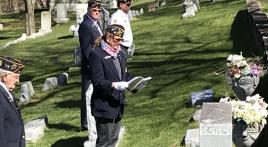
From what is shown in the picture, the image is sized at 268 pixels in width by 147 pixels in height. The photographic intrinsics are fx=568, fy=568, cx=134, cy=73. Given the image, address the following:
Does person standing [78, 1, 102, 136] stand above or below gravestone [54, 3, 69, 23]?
above

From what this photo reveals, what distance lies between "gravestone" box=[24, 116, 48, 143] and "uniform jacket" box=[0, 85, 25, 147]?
4.51 m

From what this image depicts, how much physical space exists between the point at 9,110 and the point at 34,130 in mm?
4833

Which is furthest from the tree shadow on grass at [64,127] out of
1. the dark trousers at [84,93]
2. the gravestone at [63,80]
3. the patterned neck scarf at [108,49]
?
the gravestone at [63,80]

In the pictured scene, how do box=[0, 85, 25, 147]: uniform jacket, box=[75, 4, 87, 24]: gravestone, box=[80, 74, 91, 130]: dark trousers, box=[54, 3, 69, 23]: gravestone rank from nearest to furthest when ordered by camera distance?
box=[0, 85, 25, 147]: uniform jacket < box=[80, 74, 91, 130]: dark trousers < box=[75, 4, 87, 24]: gravestone < box=[54, 3, 69, 23]: gravestone

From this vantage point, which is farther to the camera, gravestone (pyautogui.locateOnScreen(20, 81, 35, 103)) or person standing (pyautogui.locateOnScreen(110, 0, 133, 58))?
gravestone (pyautogui.locateOnScreen(20, 81, 35, 103))

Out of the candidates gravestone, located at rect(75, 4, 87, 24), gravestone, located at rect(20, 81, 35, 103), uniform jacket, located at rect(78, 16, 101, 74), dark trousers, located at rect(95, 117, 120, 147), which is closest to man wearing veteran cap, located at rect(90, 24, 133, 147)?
dark trousers, located at rect(95, 117, 120, 147)

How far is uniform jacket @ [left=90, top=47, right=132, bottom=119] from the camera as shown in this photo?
6.97 m

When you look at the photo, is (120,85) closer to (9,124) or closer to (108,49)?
(108,49)

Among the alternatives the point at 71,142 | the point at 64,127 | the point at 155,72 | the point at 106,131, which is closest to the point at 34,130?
the point at 64,127

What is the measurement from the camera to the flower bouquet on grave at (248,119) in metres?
6.95

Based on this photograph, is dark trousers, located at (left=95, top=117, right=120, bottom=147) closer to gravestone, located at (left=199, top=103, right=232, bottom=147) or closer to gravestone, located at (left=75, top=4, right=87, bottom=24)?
gravestone, located at (left=199, top=103, right=232, bottom=147)

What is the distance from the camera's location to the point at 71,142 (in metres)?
9.52

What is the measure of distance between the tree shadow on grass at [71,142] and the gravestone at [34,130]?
1.85ft

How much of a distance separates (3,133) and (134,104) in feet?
20.8
